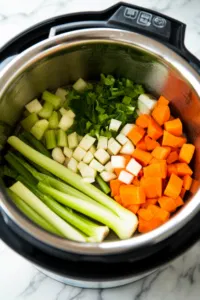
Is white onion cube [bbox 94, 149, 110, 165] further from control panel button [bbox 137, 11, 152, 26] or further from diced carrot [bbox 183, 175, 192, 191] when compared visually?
control panel button [bbox 137, 11, 152, 26]

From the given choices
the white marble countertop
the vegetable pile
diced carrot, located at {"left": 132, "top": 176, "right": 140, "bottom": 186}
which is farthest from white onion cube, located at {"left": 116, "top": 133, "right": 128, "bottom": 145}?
the white marble countertop

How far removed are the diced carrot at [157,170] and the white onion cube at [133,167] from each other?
0.03m

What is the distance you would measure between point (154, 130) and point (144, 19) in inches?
11.0

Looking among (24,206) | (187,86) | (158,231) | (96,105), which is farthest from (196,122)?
(24,206)

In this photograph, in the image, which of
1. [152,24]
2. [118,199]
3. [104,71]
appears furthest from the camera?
[104,71]

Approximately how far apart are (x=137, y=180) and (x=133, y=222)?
0.39 ft

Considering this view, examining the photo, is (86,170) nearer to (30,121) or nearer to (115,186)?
(115,186)

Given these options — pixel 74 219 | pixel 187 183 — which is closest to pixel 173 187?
pixel 187 183

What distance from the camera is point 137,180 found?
3.97 ft

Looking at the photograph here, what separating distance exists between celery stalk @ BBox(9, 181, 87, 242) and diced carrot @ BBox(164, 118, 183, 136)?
35 cm

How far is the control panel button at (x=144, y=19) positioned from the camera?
3.57ft

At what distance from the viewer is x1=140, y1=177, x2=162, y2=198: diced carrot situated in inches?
45.9

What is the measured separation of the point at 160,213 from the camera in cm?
114

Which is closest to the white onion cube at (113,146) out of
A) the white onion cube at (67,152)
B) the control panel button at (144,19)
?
the white onion cube at (67,152)
